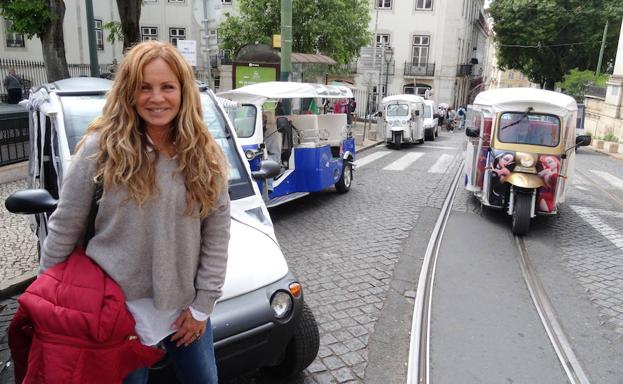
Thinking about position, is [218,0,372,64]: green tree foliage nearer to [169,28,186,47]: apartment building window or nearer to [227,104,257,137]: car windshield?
[169,28,186,47]: apartment building window

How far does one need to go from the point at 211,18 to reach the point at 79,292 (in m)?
6.67

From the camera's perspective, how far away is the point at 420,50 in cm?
3878

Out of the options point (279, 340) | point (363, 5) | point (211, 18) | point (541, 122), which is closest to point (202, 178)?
point (279, 340)

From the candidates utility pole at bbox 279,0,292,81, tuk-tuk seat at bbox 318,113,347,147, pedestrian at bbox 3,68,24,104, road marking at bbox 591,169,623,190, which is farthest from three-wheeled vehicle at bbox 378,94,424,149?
pedestrian at bbox 3,68,24,104

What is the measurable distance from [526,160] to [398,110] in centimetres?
1432

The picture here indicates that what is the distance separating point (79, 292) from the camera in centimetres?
171

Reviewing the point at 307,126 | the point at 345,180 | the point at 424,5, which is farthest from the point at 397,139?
the point at 424,5

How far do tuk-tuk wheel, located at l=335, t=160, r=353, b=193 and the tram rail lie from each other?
309 cm

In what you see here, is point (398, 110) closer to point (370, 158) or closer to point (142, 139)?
point (370, 158)

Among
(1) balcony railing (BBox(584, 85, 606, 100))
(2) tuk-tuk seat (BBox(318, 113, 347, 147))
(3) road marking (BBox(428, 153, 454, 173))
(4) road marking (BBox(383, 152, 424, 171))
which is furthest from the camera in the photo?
(1) balcony railing (BBox(584, 85, 606, 100))

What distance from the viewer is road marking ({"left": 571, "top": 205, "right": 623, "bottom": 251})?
289 inches

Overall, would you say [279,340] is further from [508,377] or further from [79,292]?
[508,377]

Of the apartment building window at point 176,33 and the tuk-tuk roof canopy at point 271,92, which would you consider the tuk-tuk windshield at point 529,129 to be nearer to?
the tuk-tuk roof canopy at point 271,92

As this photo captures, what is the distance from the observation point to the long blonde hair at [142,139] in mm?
1720
